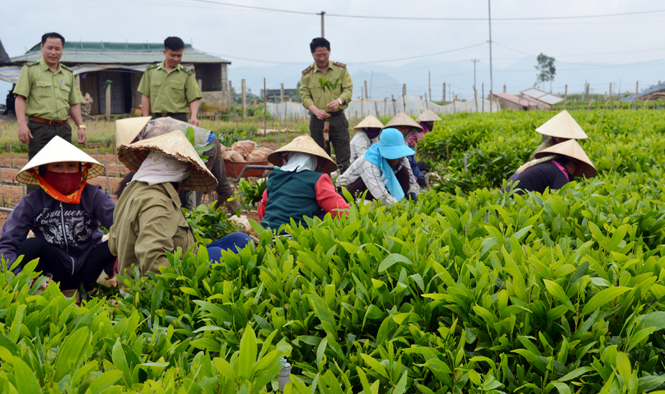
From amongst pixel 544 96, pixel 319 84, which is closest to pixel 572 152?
pixel 319 84

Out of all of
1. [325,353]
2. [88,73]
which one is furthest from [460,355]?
[88,73]

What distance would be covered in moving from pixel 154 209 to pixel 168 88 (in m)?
3.76

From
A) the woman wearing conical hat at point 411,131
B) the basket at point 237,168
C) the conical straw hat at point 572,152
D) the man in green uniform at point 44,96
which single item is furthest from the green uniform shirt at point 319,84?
the conical straw hat at point 572,152

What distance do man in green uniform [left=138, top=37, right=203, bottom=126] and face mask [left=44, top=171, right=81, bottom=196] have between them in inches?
110

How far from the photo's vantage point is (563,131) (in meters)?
5.03

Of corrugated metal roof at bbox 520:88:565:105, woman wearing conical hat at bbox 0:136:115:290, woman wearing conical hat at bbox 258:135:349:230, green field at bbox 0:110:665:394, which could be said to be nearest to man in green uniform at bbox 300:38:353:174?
woman wearing conical hat at bbox 258:135:349:230

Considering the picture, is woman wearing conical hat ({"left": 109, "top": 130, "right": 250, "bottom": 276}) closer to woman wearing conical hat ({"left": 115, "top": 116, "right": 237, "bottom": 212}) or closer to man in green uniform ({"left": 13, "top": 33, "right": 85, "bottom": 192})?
woman wearing conical hat ({"left": 115, "top": 116, "right": 237, "bottom": 212})

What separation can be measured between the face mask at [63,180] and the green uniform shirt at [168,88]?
9.44 feet

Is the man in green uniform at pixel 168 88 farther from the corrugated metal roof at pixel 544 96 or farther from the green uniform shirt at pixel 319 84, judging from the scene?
the corrugated metal roof at pixel 544 96

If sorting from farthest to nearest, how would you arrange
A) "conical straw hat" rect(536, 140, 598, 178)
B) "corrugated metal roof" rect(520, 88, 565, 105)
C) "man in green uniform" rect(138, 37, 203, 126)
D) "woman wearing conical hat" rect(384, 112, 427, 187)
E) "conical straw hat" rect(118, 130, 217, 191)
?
"corrugated metal roof" rect(520, 88, 565, 105) < "woman wearing conical hat" rect(384, 112, 427, 187) < "man in green uniform" rect(138, 37, 203, 126) < "conical straw hat" rect(536, 140, 598, 178) < "conical straw hat" rect(118, 130, 217, 191)

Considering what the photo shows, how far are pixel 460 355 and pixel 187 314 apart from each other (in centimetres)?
106

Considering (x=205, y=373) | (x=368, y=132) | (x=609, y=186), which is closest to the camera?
(x=205, y=373)

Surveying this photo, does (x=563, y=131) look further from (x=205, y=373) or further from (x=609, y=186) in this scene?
(x=205, y=373)

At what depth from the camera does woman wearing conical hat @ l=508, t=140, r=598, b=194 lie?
14.3 ft
